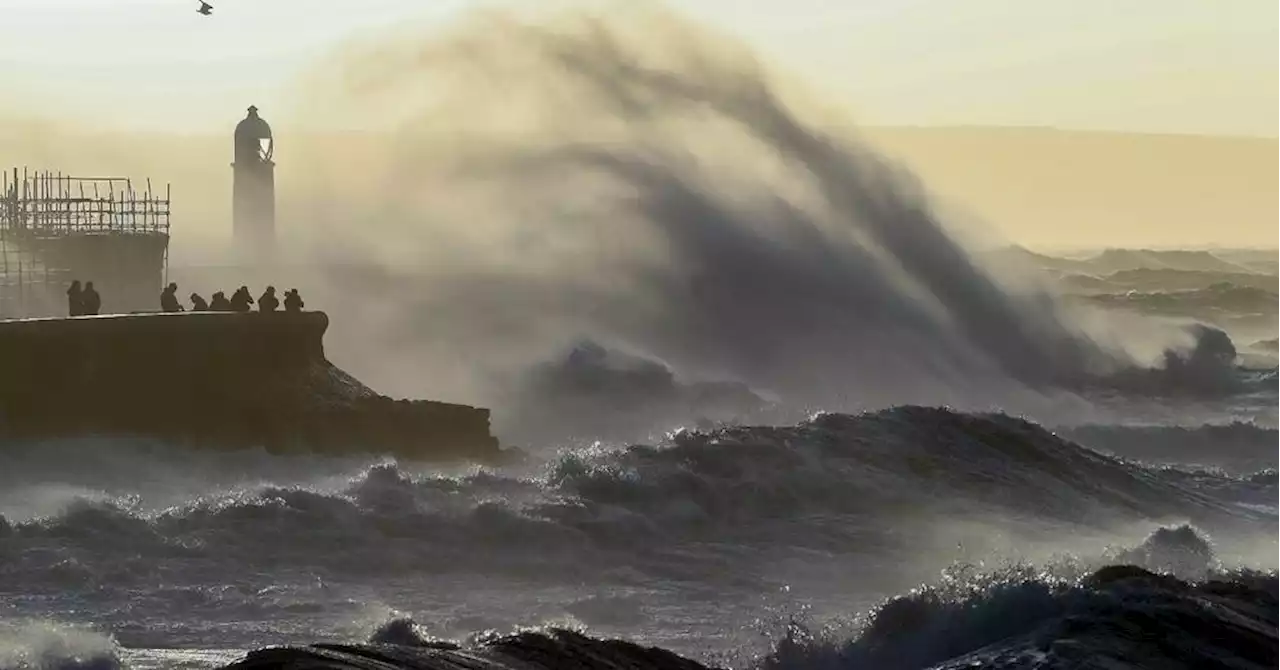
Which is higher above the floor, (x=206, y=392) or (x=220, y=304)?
(x=220, y=304)

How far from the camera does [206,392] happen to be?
73.5 ft

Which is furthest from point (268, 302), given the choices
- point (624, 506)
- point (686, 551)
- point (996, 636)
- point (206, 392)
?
point (996, 636)

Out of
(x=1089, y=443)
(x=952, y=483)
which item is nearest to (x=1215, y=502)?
(x=952, y=483)

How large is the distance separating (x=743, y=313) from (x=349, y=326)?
7.33 m

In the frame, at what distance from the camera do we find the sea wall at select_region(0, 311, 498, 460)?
21.4 m

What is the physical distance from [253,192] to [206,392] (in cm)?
1842

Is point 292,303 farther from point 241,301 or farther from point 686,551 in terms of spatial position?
point 686,551

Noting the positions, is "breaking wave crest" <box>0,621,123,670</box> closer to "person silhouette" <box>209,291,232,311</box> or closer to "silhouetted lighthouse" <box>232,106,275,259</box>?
"person silhouette" <box>209,291,232,311</box>

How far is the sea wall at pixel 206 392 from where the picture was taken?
21359mm

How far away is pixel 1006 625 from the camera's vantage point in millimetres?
10539

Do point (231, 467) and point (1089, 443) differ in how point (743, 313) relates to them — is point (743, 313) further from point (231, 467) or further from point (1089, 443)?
point (231, 467)

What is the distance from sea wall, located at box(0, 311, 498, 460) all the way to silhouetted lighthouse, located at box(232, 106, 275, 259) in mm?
16897

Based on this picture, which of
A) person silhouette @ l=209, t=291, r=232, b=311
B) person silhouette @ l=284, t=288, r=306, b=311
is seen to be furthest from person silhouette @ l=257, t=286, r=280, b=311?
person silhouette @ l=209, t=291, r=232, b=311

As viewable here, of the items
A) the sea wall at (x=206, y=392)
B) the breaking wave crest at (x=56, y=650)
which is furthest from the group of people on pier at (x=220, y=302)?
the breaking wave crest at (x=56, y=650)
